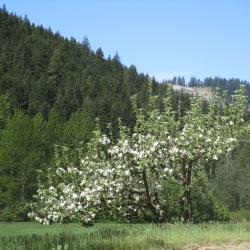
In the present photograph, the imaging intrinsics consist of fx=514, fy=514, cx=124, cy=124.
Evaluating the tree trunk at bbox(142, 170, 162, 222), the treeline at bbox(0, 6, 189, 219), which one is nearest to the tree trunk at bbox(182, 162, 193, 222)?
the tree trunk at bbox(142, 170, 162, 222)

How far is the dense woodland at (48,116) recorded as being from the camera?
66.6 meters

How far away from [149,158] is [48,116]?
12461cm

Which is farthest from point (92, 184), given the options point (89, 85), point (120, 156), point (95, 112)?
point (89, 85)

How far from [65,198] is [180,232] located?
577cm

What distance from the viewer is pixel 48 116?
13938cm

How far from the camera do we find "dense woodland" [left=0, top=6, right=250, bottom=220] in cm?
6656

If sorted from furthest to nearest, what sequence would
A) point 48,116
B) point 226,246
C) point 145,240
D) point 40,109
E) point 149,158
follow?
point 48,116, point 40,109, point 149,158, point 145,240, point 226,246

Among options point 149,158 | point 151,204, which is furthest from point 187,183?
point 149,158

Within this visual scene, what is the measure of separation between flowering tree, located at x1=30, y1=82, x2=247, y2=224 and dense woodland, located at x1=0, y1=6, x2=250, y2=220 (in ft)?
4.87

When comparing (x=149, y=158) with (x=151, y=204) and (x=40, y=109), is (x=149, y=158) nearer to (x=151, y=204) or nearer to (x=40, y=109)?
(x=151, y=204)

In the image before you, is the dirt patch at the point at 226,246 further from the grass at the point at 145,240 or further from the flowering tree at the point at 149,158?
the flowering tree at the point at 149,158

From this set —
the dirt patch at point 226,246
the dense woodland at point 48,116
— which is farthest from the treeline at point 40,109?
the dirt patch at point 226,246

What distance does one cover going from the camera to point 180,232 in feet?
44.8

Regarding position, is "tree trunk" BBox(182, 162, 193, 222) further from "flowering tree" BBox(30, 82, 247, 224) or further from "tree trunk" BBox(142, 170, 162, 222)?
"tree trunk" BBox(142, 170, 162, 222)
